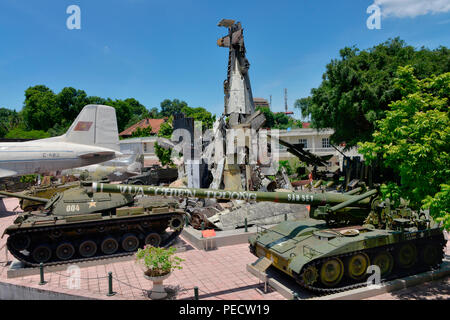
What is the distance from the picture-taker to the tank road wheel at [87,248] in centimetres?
1225

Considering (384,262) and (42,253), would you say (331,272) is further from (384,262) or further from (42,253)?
(42,253)

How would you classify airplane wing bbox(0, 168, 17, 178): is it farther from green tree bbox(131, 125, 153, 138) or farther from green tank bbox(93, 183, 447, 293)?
green tree bbox(131, 125, 153, 138)

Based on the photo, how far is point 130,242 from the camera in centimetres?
1286

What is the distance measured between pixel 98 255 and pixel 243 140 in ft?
45.0

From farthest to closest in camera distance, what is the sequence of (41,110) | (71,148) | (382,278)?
(41,110) < (71,148) < (382,278)

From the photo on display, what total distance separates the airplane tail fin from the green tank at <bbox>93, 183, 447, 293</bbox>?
16.4 metres

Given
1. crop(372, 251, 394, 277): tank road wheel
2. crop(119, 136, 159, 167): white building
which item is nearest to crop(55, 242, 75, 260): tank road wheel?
crop(372, 251, 394, 277): tank road wheel

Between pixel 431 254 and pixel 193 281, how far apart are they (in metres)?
7.41

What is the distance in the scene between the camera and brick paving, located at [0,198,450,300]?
9.15 metres

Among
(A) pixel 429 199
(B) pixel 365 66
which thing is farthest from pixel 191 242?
(B) pixel 365 66

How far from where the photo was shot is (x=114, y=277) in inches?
426

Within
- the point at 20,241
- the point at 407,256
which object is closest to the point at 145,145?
the point at 20,241

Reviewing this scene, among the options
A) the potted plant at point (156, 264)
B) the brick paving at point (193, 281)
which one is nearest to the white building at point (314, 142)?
the brick paving at point (193, 281)
